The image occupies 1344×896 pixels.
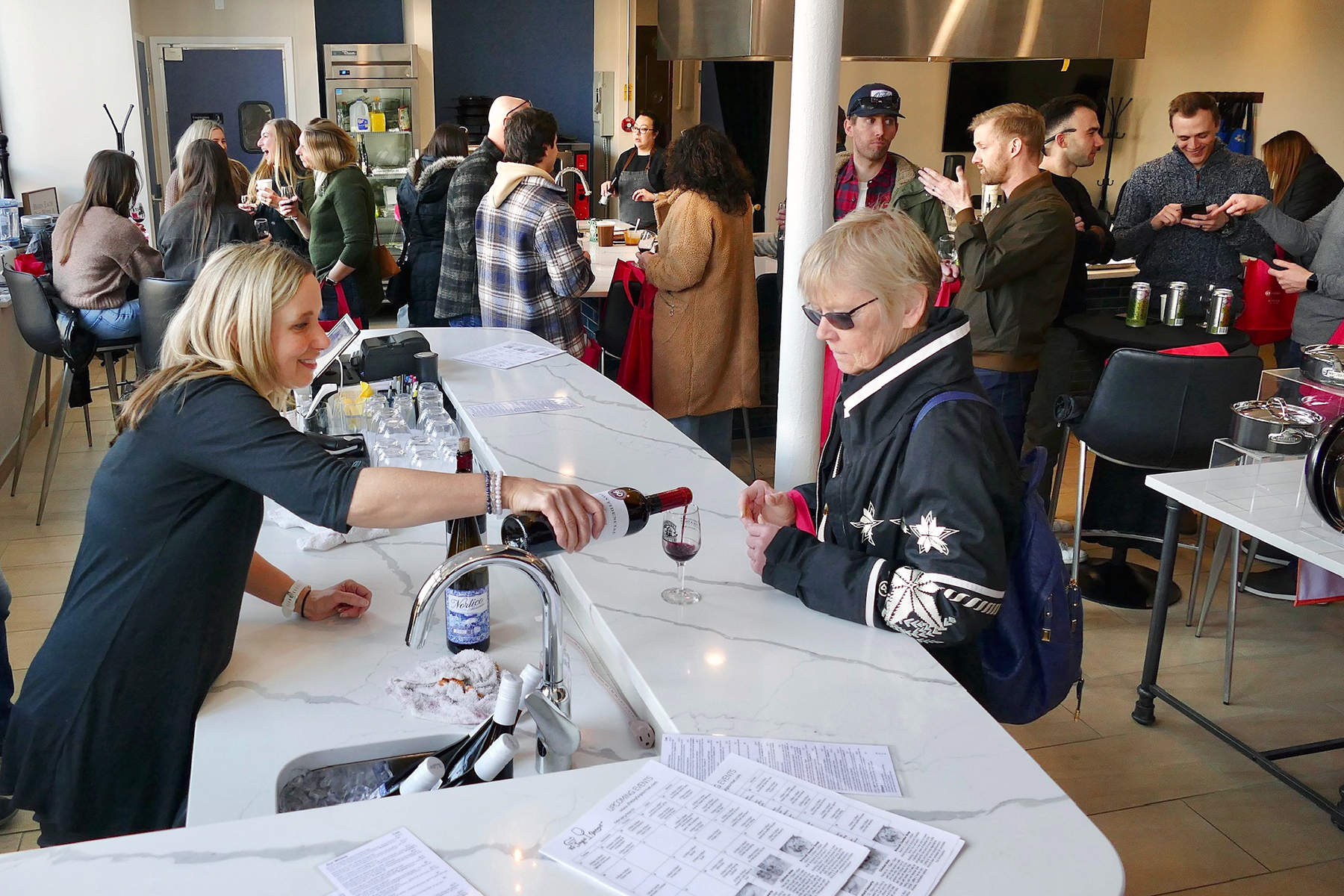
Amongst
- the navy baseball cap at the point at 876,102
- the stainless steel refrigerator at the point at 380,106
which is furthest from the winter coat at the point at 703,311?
the stainless steel refrigerator at the point at 380,106

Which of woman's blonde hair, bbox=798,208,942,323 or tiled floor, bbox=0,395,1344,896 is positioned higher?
woman's blonde hair, bbox=798,208,942,323

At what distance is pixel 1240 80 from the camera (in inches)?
378

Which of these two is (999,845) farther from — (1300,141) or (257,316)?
(1300,141)

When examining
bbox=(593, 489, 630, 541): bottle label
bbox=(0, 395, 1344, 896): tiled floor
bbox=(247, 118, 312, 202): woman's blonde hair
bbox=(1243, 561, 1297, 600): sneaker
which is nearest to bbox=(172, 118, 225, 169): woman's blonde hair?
bbox=(247, 118, 312, 202): woman's blonde hair

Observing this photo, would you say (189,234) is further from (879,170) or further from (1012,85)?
(1012,85)

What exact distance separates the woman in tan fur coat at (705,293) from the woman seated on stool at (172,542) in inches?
97.2

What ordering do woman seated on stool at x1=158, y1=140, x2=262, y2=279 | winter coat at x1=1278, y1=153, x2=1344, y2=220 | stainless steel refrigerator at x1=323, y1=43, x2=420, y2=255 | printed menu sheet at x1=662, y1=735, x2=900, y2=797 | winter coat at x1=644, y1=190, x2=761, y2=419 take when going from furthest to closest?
stainless steel refrigerator at x1=323, y1=43, x2=420, y2=255 → winter coat at x1=1278, y1=153, x2=1344, y2=220 → woman seated on stool at x1=158, y1=140, x2=262, y2=279 → winter coat at x1=644, y1=190, x2=761, y2=419 → printed menu sheet at x1=662, y1=735, x2=900, y2=797

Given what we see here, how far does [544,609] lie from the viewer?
164 cm

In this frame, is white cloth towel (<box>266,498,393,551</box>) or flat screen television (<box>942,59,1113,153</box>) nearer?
white cloth towel (<box>266,498,393,551</box>)

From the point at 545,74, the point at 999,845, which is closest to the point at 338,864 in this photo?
the point at 999,845

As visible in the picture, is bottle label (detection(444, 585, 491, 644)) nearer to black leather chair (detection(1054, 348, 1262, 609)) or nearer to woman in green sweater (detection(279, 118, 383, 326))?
black leather chair (detection(1054, 348, 1262, 609))

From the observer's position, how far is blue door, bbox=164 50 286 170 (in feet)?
32.3

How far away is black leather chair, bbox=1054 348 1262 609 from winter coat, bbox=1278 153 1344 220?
12.7ft

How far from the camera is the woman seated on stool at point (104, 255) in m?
4.93
